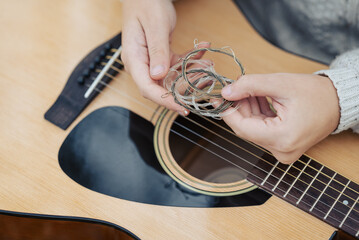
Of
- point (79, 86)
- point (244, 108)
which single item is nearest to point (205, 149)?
point (244, 108)

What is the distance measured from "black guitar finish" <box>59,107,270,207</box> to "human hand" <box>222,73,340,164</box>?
14 cm

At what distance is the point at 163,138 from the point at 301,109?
0.33 m

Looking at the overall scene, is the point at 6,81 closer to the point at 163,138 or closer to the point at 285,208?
the point at 163,138

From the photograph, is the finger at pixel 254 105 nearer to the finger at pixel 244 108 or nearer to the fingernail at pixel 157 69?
the finger at pixel 244 108

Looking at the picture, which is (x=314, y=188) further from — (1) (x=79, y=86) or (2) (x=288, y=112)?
(1) (x=79, y=86)

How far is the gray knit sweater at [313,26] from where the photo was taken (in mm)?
874

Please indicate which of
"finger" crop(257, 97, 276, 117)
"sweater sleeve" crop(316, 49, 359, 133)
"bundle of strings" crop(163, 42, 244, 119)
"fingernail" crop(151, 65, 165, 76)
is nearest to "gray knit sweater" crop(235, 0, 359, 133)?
"sweater sleeve" crop(316, 49, 359, 133)

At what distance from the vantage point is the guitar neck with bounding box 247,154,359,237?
73 cm

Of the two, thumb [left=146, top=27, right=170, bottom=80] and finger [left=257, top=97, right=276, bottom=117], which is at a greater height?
thumb [left=146, top=27, right=170, bottom=80]

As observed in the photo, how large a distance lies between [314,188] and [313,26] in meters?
0.45

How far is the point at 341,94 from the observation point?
28.7 inches

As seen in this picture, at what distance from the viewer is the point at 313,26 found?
95 cm

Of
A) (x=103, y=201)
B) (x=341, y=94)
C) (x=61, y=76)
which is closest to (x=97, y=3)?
(x=61, y=76)

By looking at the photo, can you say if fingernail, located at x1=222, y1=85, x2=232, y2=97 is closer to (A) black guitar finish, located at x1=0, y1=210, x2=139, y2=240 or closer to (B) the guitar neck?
(B) the guitar neck
